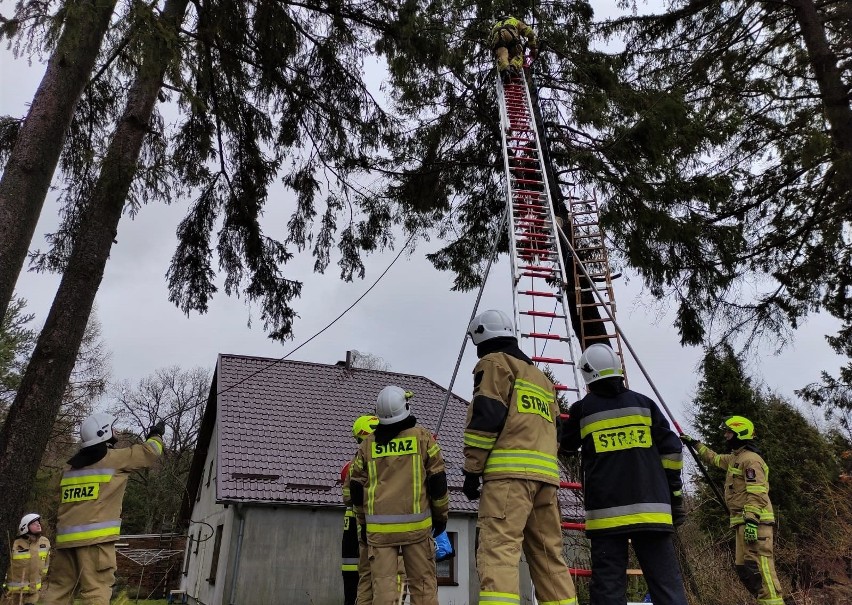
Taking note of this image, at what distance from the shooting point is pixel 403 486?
3.96m

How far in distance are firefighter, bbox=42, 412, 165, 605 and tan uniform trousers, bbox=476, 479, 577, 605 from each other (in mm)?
2604

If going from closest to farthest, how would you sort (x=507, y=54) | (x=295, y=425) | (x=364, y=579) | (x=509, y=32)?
(x=364, y=579)
(x=509, y=32)
(x=507, y=54)
(x=295, y=425)

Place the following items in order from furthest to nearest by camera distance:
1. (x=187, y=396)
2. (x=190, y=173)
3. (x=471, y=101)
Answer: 1. (x=187, y=396)
2. (x=471, y=101)
3. (x=190, y=173)

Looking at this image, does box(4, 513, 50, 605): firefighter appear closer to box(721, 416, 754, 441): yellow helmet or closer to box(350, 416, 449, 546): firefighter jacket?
box(350, 416, 449, 546): firefighter jacket

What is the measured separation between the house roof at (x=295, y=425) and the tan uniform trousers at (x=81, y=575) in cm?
495

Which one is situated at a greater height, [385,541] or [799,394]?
[799,394]

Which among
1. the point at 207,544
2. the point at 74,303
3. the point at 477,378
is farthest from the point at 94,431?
the point at 207,544

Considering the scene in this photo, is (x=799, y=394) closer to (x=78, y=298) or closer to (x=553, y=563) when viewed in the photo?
(x=553, y=563)

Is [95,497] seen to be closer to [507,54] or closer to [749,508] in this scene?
[749,508]

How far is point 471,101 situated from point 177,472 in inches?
868

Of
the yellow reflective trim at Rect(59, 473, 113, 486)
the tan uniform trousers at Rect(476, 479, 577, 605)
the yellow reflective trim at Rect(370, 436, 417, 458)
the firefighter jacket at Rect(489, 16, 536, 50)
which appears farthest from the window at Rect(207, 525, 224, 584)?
the firefighter jacket at Rect(489, 16, 536, 50)

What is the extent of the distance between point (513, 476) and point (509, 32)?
20.8ft

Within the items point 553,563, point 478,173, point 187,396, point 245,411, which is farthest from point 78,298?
point 187,396

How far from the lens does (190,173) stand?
21.4 feet
